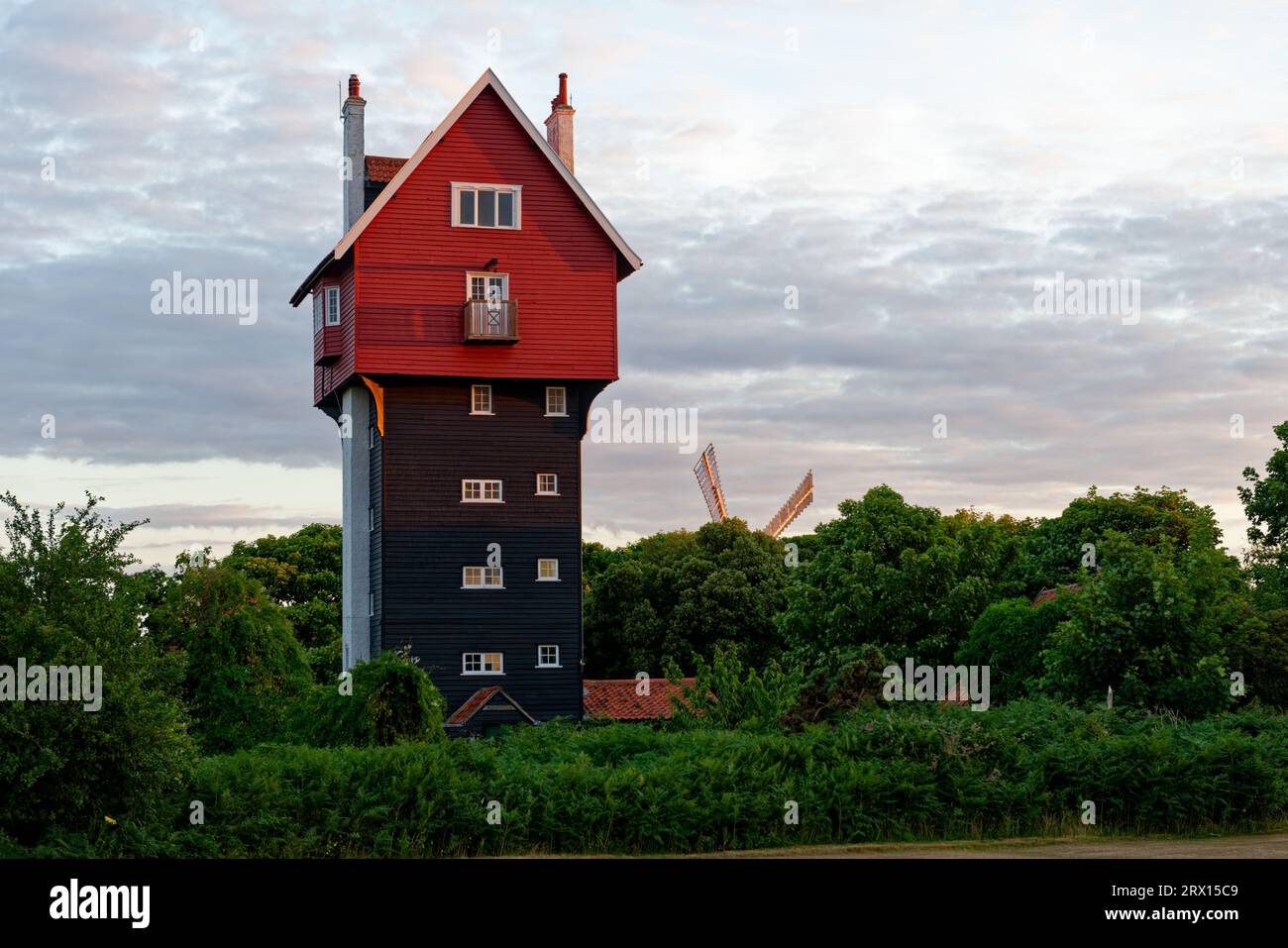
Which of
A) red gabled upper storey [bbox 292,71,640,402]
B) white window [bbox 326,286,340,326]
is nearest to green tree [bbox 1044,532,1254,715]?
red gabled upper storey [bbox 292,71,640,402]

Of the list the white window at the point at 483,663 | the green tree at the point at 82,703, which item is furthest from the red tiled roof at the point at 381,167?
the green tree at the point at 82,703

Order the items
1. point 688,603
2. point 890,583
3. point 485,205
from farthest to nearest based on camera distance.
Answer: point 688,603, point 890,583, point 485,205

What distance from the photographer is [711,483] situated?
11769 cm

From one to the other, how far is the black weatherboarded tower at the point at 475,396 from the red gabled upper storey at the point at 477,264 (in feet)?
0.20

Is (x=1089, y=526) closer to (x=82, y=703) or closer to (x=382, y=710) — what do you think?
(x=382, y=710)

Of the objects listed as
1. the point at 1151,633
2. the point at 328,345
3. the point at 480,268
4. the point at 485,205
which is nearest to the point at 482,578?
the point at 328,345

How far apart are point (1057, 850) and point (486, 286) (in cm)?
3571

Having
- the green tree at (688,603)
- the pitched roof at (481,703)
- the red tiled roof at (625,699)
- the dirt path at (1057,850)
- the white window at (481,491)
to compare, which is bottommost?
the dirt path at (1057,850)

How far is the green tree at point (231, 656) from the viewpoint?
48.8 metres

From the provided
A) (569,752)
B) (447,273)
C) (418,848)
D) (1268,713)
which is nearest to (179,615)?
(447,273)

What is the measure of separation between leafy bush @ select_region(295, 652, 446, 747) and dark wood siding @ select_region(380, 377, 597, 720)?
17321mm

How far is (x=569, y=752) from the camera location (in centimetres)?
3441

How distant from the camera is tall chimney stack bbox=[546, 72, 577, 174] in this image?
65562mm

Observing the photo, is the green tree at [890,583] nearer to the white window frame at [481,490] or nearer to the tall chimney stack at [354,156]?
the white window frame at [481,490]
